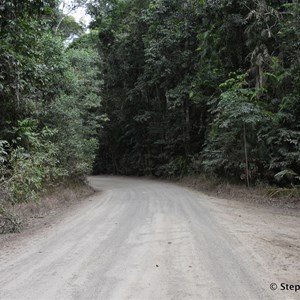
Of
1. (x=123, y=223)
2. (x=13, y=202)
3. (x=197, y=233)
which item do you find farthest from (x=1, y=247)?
(x=197, y=233)

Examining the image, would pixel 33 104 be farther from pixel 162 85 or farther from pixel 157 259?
pixel 162 85

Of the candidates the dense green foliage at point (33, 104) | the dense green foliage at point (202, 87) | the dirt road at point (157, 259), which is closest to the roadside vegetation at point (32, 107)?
the dense green foliage at point (33, 104)

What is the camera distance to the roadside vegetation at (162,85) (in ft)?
39.0

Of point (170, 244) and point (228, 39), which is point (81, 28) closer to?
point (228, 39)

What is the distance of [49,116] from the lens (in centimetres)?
1828

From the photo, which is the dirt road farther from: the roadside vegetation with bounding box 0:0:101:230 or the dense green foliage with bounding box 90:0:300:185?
the dense green foliage with bounding box 90:0:300:185

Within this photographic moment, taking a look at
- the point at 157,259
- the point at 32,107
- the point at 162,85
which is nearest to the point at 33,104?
the point at 32,107

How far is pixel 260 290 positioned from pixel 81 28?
32748 millimetres

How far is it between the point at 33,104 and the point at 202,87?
11.1m

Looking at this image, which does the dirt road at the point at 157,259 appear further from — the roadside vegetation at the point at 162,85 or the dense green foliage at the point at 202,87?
the dense green foliage at the point at 202,87

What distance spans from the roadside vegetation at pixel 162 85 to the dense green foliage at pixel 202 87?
74 millimetres

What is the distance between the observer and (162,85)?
1113 inches

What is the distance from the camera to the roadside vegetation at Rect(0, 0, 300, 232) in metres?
11.9

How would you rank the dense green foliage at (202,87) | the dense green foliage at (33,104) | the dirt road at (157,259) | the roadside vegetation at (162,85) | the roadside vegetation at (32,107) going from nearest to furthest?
the dirt road at (157,259) → the roadside vegetation at (32,107) → the dense green foliage at (33,104) → the roadside vegetation at (162,85) → the dense green foliage at (202,87)
